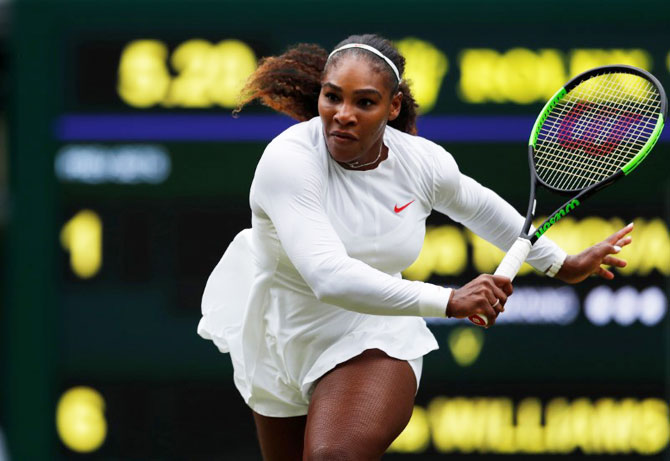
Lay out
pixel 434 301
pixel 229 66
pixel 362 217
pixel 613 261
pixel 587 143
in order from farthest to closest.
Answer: pixel 229 66 → pixel 587 143 → pixel 613 261 → pixel 362 217 → pixel 434 301

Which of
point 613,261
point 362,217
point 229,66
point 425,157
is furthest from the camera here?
point 229,66

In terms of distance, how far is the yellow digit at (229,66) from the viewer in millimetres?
6422

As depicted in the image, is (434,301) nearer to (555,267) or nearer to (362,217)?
(362,217)

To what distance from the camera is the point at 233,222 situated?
21.2 feet

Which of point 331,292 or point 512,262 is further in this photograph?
point 512,262

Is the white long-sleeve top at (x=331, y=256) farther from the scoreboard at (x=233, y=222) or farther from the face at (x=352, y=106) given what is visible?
the scoreboard at (x=233, y=222)

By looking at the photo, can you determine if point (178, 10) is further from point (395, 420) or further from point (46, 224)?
point (395, 420)

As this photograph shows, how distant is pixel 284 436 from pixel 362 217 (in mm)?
683

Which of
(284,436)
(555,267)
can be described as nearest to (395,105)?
(555,267)

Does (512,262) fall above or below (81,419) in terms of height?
above

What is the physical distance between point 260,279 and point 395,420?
0.55 metres

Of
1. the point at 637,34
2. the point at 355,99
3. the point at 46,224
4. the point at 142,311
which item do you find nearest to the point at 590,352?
the point at 637,34

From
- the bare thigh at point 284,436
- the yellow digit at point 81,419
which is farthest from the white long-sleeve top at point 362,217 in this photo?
the yellow digit at point 81,419

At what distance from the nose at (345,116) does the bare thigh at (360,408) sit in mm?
601
